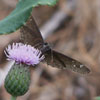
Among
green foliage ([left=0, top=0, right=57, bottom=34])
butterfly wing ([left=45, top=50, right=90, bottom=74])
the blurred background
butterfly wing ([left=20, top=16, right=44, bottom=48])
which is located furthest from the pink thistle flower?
the blurred background

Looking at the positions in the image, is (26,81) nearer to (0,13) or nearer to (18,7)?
(18,7)

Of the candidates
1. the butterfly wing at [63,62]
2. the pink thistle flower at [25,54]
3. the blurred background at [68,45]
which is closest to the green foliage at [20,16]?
the pink thistle flower at [25,54]

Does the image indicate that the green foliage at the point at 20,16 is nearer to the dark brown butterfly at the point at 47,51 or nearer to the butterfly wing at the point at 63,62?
the dark brown butterfly at the point at 47,51

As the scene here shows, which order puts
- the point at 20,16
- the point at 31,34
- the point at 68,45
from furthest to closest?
the point at 68,45 → the point at 31,34 → the point at 20,16

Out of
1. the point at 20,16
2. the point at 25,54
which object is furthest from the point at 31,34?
the point at 20,16

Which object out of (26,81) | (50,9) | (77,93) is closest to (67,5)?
(50,9)

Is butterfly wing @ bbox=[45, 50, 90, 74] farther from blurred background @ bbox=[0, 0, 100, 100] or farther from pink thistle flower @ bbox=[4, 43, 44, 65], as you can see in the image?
blurred background @ bbox=[0, 0, 100, 100]

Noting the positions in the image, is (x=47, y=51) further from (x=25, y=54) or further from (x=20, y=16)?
(x=20, y=16)
